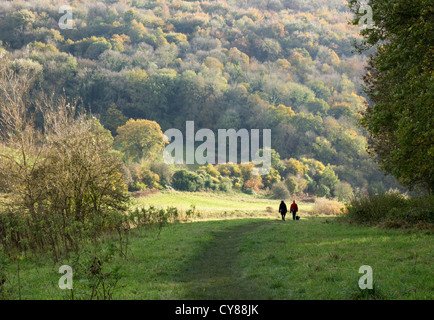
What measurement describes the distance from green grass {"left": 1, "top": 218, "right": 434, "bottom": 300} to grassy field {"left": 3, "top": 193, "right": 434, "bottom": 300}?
0.03 meters

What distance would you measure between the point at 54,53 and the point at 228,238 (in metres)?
115

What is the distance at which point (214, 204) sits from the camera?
58.8 metres

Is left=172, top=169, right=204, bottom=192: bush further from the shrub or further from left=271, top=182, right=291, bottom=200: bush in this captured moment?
left=271, top=182, right=291, bottom=200: bush

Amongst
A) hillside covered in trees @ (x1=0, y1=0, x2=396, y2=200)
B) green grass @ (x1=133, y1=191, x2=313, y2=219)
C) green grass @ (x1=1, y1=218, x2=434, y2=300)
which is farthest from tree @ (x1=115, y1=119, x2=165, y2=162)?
green grass @ (x1=1, y1=218, x2=434, y2=300)

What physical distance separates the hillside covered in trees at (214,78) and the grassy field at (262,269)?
159 ft

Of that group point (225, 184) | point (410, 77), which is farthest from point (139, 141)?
point (410, 77)

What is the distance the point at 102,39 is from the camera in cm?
13925

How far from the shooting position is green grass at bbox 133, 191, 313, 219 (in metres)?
44.8

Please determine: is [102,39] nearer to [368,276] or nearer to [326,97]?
[326,97]

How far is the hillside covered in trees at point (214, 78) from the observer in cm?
9525

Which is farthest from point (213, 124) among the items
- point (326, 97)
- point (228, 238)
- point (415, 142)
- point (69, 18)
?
point (415, 142)
